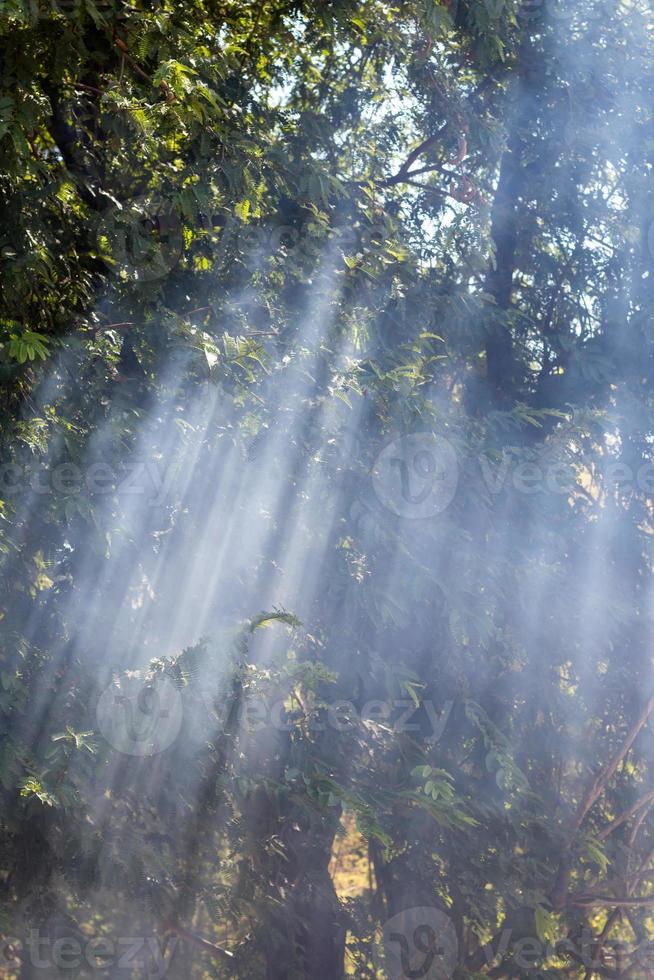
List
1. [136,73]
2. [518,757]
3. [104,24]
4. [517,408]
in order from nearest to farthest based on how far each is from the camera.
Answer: [104,24], [136,73], [517,408], [518,757]

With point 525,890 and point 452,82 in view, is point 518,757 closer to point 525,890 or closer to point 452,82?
point 525,890

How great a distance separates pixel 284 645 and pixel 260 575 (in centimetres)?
40

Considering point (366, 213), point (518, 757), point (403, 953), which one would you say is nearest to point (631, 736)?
point (518, 757)

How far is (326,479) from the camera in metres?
5.18

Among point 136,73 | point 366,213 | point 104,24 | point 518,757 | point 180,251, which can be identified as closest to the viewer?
point 104,24

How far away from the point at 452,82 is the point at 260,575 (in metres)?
2.99

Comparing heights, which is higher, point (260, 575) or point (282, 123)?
point (282, 123)

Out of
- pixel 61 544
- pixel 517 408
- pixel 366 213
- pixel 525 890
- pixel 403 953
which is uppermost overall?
pixel 366 213

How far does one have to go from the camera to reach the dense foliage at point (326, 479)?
168 inches

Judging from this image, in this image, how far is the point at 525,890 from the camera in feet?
17.6

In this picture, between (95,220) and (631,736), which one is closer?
(95,220)

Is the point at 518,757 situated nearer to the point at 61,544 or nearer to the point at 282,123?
the point at 61,544

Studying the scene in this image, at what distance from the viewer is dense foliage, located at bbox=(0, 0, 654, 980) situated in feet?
14.0

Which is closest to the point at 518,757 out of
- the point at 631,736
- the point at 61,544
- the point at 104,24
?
the point at 631,736
